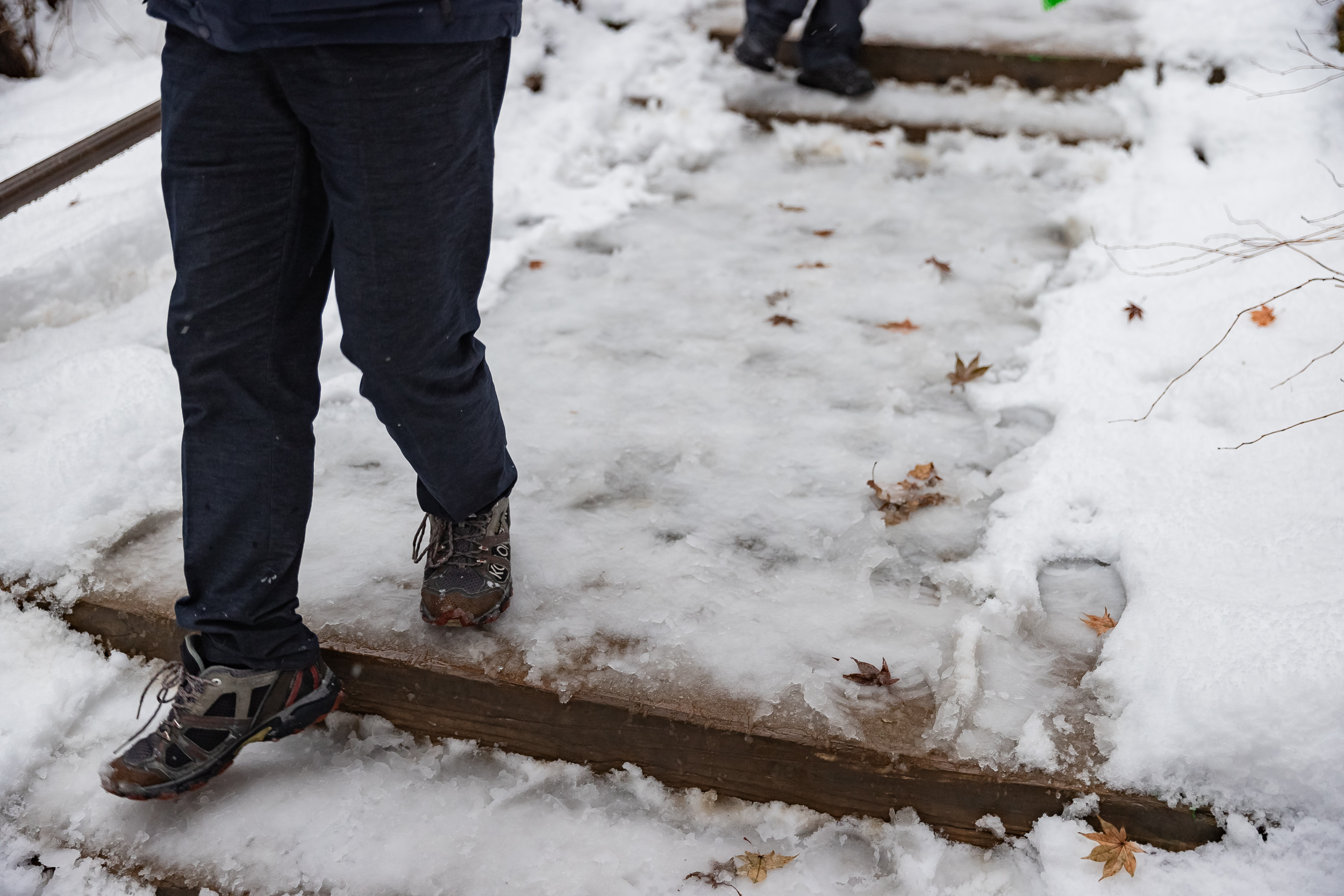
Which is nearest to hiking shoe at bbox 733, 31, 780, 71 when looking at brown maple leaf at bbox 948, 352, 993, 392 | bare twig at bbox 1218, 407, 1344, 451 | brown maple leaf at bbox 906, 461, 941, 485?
brown maple leaf at bbox 948, 352, 993, 392

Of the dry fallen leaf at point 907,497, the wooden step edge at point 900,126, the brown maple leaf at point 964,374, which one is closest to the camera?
the dry fallen leaf at point 907,497

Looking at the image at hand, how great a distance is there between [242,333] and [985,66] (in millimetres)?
3629

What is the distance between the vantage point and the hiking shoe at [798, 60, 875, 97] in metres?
3.91

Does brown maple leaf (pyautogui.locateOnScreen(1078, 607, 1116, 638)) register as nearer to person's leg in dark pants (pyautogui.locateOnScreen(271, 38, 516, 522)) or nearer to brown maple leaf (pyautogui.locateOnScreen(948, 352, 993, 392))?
brown maple leaf (pyautogui.locateOnScreen(948, 352, 993, 392))

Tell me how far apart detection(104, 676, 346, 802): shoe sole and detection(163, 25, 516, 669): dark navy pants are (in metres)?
0.10

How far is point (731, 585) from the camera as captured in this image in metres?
1.84

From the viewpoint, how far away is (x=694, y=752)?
5.20 ft

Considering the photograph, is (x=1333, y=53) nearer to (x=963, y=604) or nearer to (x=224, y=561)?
(x=963, y=604)

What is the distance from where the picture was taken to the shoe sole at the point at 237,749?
153 cm

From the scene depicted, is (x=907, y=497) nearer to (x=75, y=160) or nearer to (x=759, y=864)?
(x=759, y=864)

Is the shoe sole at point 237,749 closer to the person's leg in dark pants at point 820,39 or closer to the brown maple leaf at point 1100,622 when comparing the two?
the brown maple leaf at point 1100,622

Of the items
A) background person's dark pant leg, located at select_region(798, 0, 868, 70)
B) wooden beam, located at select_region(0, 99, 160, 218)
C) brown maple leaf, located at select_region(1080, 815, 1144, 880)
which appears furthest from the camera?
background person's dark pant leg, located at select_region(798, 0, 868, 70)

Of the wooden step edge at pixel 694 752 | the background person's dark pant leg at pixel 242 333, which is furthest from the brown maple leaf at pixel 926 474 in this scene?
the background person's dark pant leg at pixel 242 333

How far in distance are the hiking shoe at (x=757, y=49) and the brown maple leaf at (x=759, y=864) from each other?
11.6 ft
